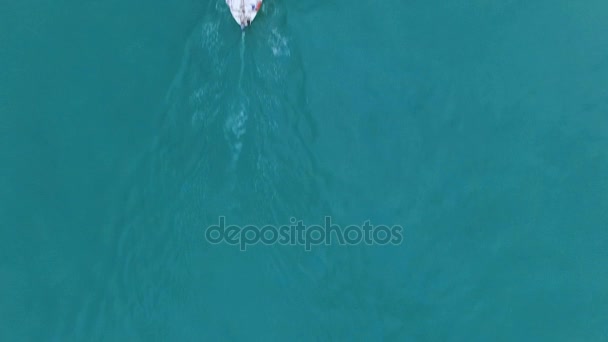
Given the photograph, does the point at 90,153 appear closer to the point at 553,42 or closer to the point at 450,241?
the point at 450,241

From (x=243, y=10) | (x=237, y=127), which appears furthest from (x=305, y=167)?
(x=243, y=10)

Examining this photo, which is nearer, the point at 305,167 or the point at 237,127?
the point at 305,167

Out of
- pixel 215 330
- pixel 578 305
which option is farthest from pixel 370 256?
pixel 578 305

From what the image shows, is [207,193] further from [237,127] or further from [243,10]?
[243,10]
